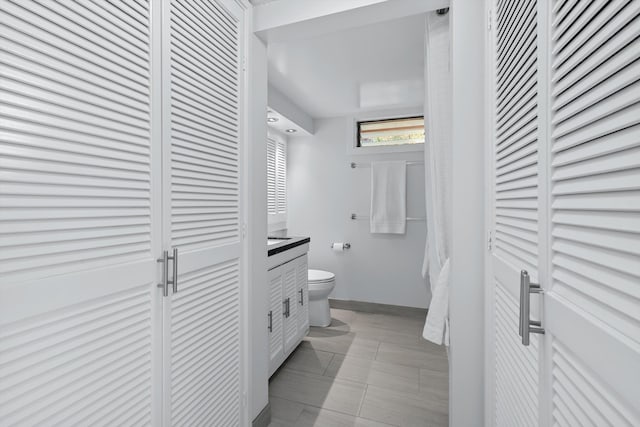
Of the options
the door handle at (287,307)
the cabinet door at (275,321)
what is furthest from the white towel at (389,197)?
the cabinet door at (275,321)

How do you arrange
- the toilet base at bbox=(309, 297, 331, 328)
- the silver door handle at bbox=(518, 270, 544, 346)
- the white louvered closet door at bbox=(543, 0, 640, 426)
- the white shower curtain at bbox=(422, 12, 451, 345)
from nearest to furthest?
A: the white louvered closet door at bbox=(543, 0, 640, 426), the silver door handle at bbox=(518, 270, 544, 346), the white shower curtain at bbox=(422, 12, 451, 345), the toilet base at bbox=(309, 297, 331, 328)

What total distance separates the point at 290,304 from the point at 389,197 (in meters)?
1.72

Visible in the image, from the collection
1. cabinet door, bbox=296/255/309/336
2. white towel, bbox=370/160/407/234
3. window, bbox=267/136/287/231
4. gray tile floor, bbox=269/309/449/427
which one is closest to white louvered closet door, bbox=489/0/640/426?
gray tile floor, bbox=269/309/449/427

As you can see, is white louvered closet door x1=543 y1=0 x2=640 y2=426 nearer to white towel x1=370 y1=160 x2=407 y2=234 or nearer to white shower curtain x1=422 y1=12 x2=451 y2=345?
white shower curtain x1=422 y1=12 x2=451 y2=345

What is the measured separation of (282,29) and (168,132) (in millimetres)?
924

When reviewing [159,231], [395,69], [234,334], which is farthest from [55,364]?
[395,69]

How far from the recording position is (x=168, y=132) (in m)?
1.12

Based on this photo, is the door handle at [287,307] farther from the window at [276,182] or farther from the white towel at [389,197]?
the white towel at [389,197]

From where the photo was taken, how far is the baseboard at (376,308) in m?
3.50

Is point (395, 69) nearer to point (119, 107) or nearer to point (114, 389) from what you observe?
point (119, 107)

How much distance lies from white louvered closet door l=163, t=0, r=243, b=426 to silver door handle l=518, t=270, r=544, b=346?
3.53 ft

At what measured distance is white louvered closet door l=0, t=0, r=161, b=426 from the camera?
0.71 m

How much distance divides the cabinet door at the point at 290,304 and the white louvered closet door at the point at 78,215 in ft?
4.53

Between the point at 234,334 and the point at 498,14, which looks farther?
the point at 234,334
